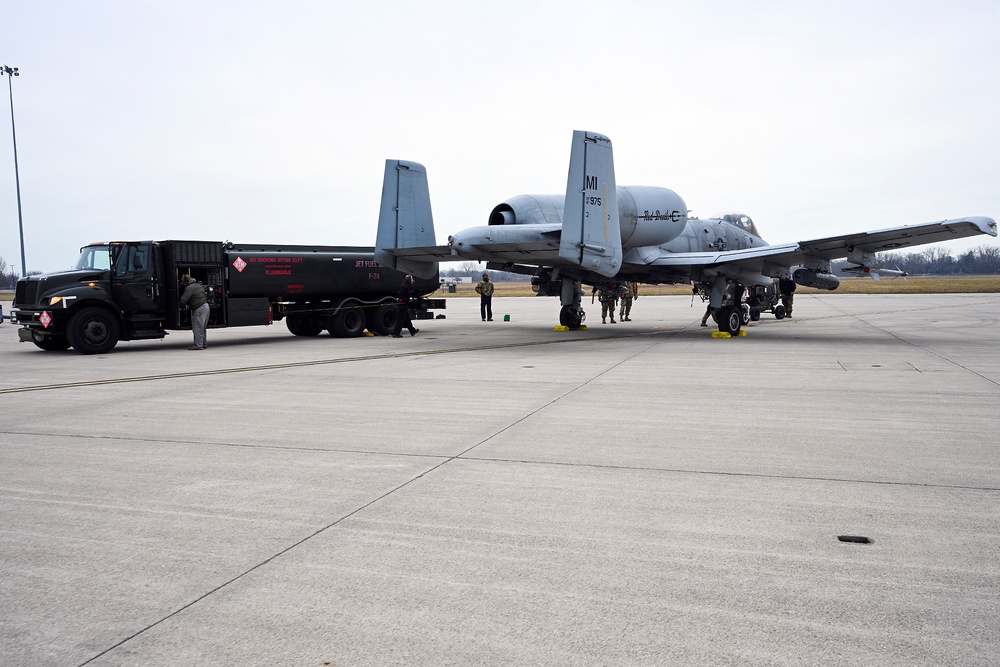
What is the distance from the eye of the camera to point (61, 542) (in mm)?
4336

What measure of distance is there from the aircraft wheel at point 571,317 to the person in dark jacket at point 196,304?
31.5 feet

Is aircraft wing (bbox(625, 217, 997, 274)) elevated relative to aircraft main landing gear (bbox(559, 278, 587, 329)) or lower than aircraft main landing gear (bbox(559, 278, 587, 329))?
elevated

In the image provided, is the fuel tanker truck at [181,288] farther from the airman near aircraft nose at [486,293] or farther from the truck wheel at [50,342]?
the airman near aircraft nose at [486,293]

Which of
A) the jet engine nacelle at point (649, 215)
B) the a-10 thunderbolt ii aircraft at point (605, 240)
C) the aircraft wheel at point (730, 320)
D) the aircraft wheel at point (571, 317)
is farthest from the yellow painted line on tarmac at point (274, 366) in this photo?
the aircraft wheel at point (730, 320)

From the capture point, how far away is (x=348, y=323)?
2098 centimetres

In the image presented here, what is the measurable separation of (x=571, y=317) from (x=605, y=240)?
609 cm

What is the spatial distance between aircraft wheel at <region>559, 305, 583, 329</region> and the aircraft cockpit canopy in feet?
16.6

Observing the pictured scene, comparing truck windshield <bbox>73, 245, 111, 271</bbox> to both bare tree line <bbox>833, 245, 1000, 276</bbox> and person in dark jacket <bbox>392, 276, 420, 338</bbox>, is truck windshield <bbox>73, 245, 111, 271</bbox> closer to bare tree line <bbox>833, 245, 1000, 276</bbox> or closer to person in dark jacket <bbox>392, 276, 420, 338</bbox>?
person in dark jacket <bbox>392, 276, 420, 338</bbox>

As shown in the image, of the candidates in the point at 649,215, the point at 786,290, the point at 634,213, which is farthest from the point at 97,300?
the point at 786,290

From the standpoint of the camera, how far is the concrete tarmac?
3150 mm

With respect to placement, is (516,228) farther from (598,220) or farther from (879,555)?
(879,555)

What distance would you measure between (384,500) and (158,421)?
4191 mm

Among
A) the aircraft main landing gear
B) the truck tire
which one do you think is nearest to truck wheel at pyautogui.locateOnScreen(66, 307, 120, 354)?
the truck tire

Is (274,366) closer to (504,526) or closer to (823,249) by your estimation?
(504,526)
